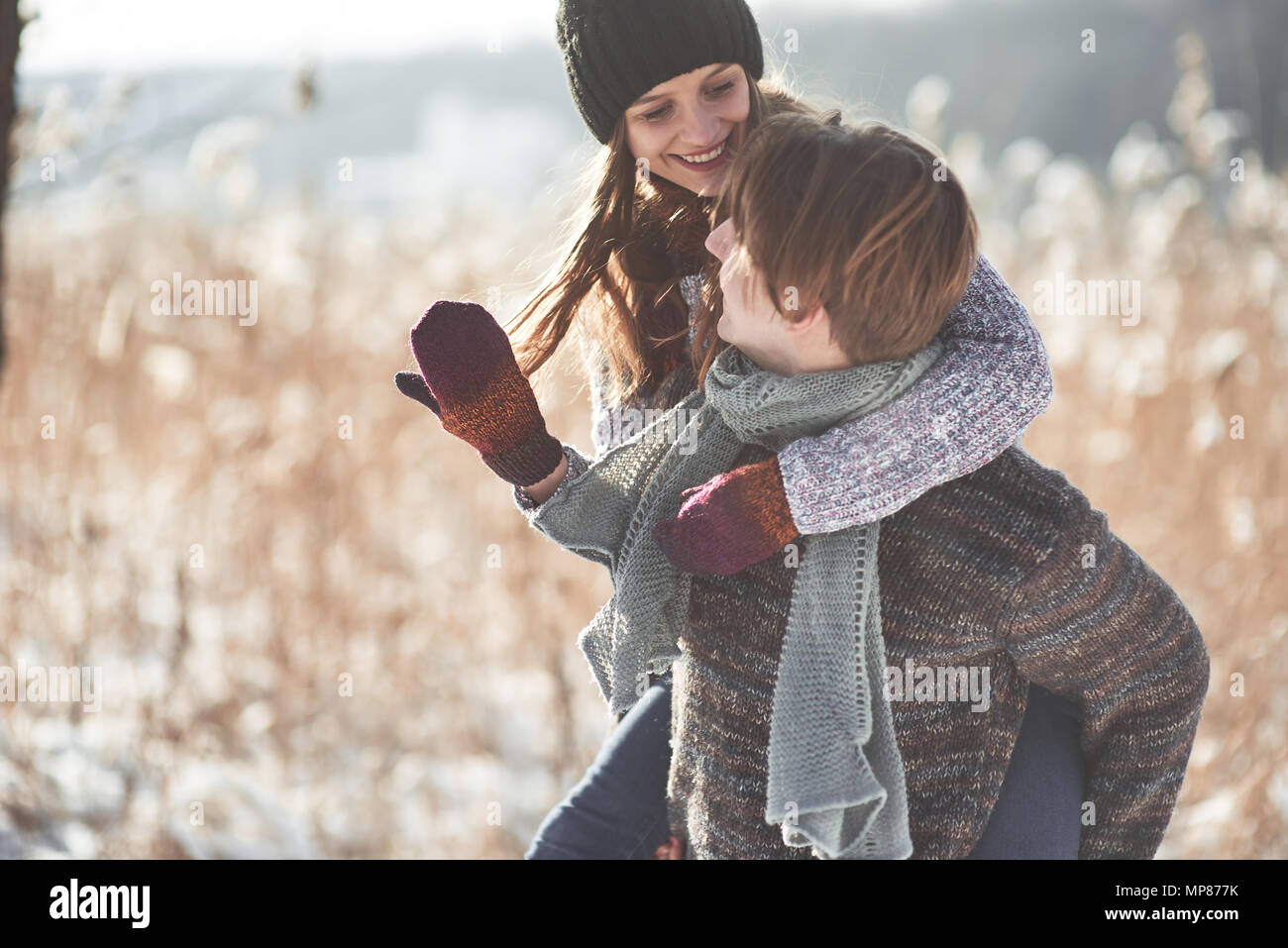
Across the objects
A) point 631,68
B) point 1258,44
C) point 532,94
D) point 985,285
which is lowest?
point 985,285

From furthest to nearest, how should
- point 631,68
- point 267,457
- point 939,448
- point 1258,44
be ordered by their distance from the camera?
point 1258,44
point 267,457
point 631,68
point 939,448

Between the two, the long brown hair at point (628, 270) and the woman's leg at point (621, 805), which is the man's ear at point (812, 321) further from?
the woman's leg at point (621, 805)

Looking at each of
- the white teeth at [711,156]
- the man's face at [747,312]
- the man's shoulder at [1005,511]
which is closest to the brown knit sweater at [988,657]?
the man's shoulder at [1005,511]

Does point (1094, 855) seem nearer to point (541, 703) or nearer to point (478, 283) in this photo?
point (541, 703)

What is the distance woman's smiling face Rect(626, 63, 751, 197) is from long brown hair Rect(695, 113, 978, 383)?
8.8 inches

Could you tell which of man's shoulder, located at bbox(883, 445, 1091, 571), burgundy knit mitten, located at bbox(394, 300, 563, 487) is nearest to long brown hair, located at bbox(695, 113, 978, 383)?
man's shoulder, located at bbox(883, 445, 1091, 571)

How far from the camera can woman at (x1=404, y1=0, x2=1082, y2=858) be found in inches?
43.3

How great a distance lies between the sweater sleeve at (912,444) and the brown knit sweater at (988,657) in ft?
0.19

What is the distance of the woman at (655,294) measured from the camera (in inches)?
43.3

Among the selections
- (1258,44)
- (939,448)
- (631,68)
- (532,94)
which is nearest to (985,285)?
(939,448)

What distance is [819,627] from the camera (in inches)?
40.1

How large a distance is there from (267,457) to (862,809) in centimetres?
187

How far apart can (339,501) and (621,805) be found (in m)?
1.62

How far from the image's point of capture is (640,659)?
→ 44.9 inches
